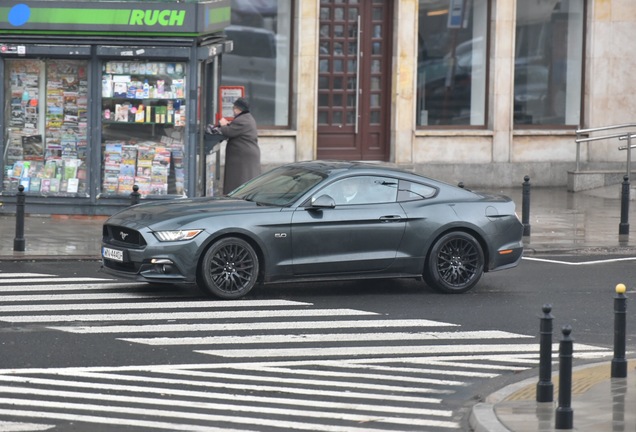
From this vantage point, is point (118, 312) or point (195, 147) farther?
point (195, 147)

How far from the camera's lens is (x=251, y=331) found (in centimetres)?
1352

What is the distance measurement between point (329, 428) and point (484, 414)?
3.75 ft

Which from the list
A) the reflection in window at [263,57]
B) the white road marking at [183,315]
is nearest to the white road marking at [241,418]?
the white road marking at [183,315]

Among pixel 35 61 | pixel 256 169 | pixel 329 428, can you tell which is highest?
pixel 35 61

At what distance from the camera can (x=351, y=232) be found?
15727 mm

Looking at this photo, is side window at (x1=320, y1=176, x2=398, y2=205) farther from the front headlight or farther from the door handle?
the front headlight

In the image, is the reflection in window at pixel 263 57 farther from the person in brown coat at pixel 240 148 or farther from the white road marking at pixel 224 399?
the white road marking at pixel 224 399

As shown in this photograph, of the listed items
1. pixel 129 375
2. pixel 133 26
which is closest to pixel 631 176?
pixel 133 26

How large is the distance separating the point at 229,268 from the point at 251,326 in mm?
1591

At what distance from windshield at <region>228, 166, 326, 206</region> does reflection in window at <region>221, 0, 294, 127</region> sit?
10.7 metres

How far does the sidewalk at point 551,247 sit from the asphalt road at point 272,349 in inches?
15.3

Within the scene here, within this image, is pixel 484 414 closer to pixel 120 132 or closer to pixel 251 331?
pixel 251 331

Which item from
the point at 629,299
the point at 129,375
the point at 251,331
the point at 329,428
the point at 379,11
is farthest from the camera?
the point at 379,11

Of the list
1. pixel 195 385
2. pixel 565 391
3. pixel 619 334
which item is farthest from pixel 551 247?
pixel 565 391
